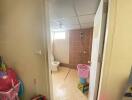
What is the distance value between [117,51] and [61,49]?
337cm

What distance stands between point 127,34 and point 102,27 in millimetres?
284

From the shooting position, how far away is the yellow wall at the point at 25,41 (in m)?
1.25

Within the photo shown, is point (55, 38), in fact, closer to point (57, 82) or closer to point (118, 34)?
point (57, 82)

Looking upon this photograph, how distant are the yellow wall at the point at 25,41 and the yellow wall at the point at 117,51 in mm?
864

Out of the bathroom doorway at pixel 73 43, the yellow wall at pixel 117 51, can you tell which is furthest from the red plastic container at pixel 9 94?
the yellow wall at pixel 117 51

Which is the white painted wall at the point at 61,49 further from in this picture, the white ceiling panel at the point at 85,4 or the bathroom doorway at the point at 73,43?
the white ceiling panel at the point at 85,4

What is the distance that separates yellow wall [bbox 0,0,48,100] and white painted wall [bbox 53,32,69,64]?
2784 mm

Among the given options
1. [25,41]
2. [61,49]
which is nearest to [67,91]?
[25,41]

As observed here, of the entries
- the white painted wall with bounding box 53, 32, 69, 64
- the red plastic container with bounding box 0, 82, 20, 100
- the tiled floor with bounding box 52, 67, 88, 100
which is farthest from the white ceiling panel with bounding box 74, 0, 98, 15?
the white painted wall with bounding box 53, 32, 69, 64

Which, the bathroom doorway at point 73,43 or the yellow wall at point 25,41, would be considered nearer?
the yellow wall at point 25,41

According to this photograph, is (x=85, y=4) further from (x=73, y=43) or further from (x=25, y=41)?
(x=73, y=43)

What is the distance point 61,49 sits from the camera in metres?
4.26

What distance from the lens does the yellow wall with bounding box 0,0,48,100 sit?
125 cm

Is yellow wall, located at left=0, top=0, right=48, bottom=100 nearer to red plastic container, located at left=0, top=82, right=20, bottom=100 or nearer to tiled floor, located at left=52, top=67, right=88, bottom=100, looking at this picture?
red plastic container, located at left=0, top=82, right=20, bottom=100
